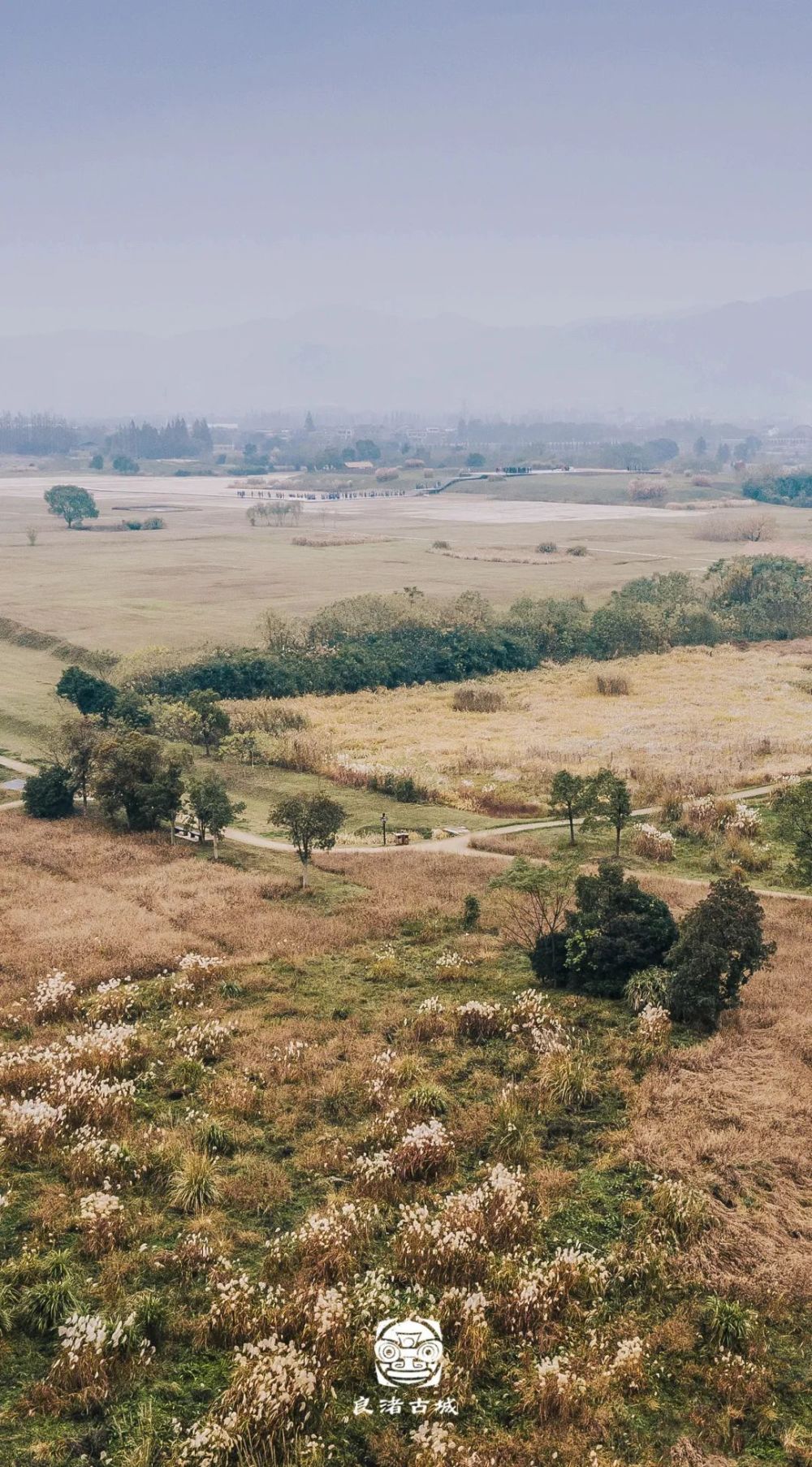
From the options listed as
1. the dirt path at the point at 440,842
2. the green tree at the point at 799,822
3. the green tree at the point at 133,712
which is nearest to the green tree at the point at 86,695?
the green tree at the point at 133,712

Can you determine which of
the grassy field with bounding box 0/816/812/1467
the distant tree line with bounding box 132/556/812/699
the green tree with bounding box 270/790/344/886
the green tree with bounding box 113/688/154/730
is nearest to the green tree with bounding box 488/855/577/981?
the grassy field with bounding box 0/816/812/1467

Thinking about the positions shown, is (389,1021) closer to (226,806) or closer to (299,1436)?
(299,1436)

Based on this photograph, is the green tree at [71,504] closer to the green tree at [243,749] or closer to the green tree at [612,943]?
the green tree at [243,749]

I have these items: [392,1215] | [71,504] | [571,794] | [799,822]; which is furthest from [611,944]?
[71,504]

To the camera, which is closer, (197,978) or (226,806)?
(197,978)

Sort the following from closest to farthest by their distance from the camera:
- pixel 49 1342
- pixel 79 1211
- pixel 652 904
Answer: pixel 49 1342
pixel 79 1211
pixel 652 904

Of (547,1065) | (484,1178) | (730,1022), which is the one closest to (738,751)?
(730,1022)

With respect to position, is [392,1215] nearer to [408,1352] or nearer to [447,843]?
[408,1352]
